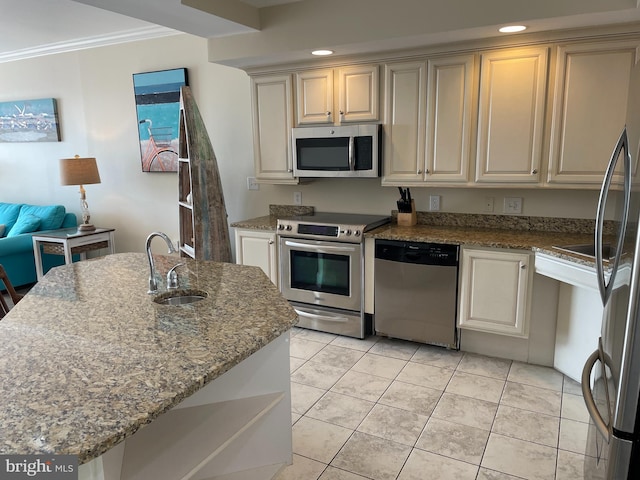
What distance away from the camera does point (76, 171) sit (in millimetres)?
4691

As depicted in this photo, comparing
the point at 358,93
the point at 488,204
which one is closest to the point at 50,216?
the point at 358,93

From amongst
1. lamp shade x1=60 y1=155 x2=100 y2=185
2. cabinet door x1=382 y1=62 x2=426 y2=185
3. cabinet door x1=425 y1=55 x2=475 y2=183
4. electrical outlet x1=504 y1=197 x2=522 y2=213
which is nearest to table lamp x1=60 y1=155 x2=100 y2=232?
lamp shade x1=60 y1=155 x2=100 y2=185

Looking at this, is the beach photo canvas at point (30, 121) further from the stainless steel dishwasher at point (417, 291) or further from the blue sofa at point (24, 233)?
the stainless steel dishwasher at point (417, 291)

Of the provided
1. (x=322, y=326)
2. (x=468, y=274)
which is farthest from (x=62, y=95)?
(x=468, y=274)

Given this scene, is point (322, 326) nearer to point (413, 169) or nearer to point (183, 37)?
point (413, 169)

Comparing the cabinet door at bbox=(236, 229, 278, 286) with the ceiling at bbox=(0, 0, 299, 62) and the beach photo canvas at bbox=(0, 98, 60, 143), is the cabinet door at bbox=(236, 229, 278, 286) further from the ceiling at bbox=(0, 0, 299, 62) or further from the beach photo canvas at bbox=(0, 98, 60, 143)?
the beach photo canvas at bbox=(0, 98, 60, 143)

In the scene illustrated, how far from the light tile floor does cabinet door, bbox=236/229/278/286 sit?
73 centimetres

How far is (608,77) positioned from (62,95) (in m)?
5.38

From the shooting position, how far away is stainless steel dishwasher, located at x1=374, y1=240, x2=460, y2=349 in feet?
10.6

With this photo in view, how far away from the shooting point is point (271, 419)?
1.80 metres

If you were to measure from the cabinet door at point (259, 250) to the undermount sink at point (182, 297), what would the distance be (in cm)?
179

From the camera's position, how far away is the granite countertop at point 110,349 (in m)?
1.06

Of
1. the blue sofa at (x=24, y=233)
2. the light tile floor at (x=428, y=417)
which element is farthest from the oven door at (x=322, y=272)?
the blue sofa at (x=24, y=233)

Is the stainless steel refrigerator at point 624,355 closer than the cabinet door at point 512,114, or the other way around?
the stainless steel refrigerator at point 624,355
